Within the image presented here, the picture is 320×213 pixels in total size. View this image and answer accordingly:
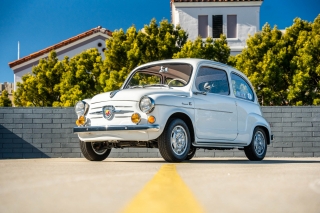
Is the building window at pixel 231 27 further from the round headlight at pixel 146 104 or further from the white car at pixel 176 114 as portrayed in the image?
the round headlight at pixel 146 104

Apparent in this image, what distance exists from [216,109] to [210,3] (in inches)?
873

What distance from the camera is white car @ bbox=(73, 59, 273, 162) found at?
8.28 meters

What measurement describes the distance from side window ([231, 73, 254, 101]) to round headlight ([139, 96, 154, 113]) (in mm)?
2786

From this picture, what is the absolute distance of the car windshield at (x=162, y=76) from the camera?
9.65 meters

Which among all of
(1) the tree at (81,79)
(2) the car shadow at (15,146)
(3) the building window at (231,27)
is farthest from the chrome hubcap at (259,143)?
(3) the building window at (231,27)

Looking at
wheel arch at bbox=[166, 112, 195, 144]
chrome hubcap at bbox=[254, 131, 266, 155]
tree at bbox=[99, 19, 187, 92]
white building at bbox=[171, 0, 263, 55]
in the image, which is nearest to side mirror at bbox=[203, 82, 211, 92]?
wheel arch at bbox=[166, 112, 195, 144]

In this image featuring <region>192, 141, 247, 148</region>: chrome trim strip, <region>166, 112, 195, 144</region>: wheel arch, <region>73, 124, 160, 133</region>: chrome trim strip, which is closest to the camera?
<region>73, 124, 160, 133</region>: chrome trim strip

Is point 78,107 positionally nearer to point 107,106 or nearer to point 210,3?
point 107,106

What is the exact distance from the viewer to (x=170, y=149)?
26.9ft

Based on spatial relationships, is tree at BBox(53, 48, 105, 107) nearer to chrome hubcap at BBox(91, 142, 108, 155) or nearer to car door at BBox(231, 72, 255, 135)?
car door at BBox(231, 72, 255, 135)

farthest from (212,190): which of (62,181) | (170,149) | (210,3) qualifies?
(210,3)

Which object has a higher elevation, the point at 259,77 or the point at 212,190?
the point at 259,77

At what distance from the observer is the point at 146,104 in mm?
8242

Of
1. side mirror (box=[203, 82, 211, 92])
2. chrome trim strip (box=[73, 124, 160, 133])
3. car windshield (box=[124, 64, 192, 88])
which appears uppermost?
car windshield (box=[124, 64, 192, 88])
